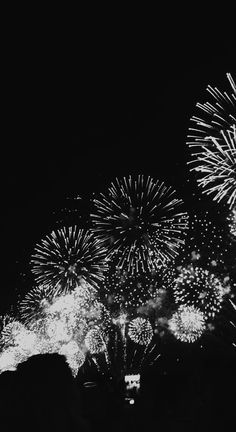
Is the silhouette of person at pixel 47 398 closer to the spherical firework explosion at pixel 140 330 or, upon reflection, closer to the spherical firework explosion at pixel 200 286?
the spherical firework explosion at pixel 200 286

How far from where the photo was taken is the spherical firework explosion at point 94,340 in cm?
3369

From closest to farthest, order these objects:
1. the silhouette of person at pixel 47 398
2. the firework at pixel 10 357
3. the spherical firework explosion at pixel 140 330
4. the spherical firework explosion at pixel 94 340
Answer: the silhouette of person at pixel 47 398 < the firework at pixel 10 357 < the spherical firework explosion at pixel 94 340 < the spherical firework explosion at pixel 140 330

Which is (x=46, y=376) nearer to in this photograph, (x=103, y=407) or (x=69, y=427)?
(x=69, y=427)

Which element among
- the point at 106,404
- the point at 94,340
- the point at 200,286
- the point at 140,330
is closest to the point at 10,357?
the point at 94,340

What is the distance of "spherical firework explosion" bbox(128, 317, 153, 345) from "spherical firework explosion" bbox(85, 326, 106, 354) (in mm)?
2449

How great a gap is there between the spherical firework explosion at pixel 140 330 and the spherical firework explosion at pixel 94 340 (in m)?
2.45

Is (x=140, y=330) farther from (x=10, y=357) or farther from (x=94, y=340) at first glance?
(x=10, y=357)

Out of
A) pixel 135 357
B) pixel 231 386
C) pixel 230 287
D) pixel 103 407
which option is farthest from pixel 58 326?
pixel 231 386

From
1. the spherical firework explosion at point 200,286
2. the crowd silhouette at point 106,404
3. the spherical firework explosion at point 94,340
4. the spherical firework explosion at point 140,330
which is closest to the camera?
the crowd silhouette at point 106,404

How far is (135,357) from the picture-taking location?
48094 millimetres

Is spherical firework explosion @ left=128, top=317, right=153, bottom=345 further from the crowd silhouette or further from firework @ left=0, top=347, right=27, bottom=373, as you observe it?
the crowd silhouette

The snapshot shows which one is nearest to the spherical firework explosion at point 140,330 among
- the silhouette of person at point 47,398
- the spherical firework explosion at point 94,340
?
the spherical firework explosion at point 94,340

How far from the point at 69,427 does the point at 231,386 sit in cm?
145

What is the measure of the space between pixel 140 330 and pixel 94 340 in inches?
140
